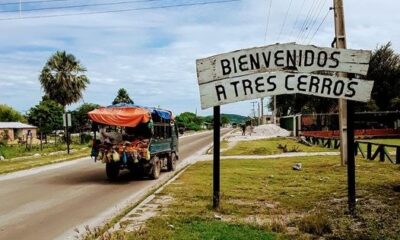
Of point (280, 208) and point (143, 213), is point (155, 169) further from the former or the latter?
point (280, 208)

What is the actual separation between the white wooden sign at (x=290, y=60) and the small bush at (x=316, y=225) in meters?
3.14

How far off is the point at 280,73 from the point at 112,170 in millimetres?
9733

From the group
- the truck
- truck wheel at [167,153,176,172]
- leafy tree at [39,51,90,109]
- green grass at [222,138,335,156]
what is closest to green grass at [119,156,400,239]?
the truck

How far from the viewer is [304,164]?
22.6 meters

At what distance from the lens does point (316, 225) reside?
28.5 ft

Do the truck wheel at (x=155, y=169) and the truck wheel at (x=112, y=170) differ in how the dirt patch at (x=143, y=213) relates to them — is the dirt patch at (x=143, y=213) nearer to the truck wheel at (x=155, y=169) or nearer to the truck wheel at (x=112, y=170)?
the truck wheel at (x=155, y=169)

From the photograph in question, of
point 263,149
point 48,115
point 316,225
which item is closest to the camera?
A: point 316,225

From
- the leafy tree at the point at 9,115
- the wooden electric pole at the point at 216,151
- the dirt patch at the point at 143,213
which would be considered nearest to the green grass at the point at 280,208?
the dirt patch at the point at 143,213

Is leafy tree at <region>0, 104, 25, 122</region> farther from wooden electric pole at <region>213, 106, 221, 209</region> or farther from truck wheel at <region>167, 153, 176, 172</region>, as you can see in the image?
wooden electric pole at <region>213, 106, 221, 209</region>

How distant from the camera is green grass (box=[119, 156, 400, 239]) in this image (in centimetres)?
854

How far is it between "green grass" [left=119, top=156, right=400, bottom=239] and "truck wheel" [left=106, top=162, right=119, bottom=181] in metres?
2.58

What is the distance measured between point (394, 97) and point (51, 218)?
6445 cm

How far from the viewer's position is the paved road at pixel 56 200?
992 cm

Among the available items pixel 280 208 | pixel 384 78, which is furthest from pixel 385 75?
pixel 280 208
